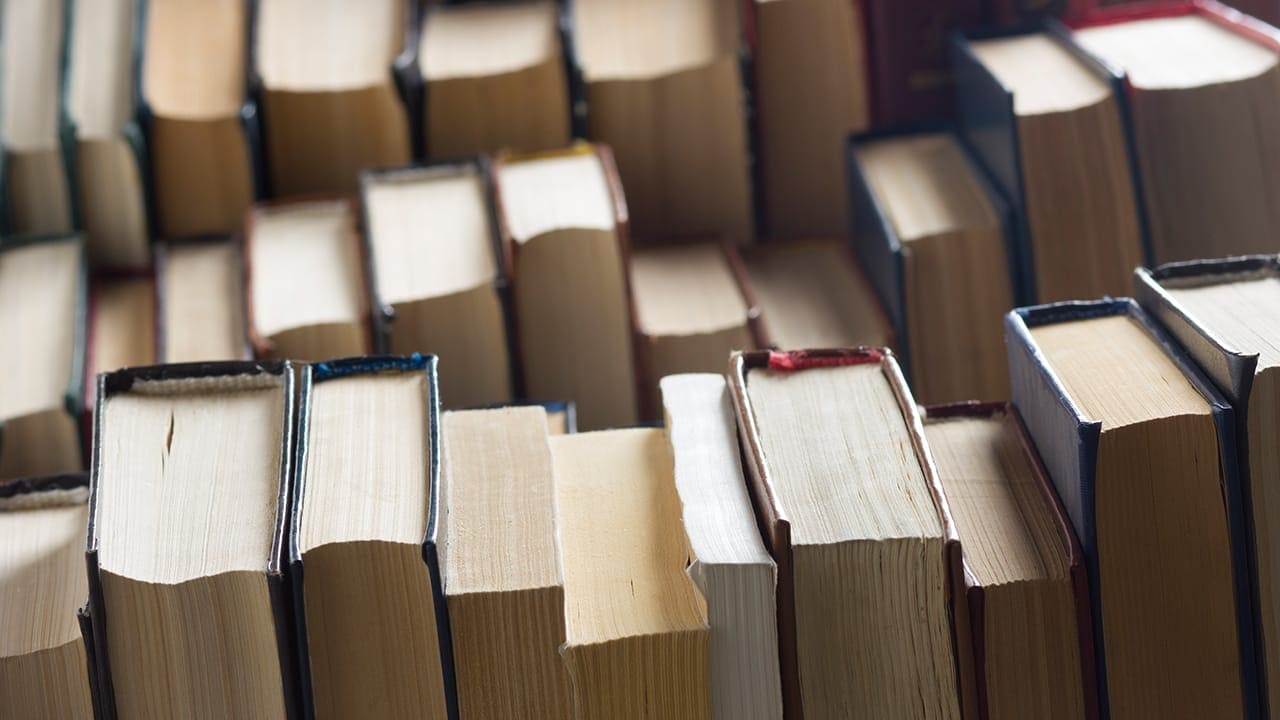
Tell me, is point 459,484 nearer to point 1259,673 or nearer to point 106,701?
point 106,701

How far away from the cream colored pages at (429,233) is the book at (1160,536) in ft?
1.62

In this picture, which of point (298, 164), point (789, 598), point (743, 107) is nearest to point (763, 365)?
point (789, 598)

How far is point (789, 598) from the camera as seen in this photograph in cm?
81

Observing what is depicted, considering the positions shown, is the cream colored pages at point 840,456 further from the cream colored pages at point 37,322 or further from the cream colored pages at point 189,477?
the cream colored pages at point 37,322

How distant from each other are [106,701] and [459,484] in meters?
0.25

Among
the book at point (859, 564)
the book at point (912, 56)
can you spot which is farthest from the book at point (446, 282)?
the book at point (912, 56)

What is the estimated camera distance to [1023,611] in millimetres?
855

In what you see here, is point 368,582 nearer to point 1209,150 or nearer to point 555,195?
point 555,195

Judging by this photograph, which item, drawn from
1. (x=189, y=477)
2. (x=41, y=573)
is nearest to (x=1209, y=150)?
(x=189, y=477)

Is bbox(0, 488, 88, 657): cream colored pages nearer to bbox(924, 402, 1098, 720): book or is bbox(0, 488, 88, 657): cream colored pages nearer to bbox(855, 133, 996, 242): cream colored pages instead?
bbox(924, 402, 1098, 720): book

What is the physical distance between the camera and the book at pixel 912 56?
1.40m

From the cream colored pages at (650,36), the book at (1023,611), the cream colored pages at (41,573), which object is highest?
the cream colored pages at (650,36)

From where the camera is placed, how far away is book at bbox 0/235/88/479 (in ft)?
3.62

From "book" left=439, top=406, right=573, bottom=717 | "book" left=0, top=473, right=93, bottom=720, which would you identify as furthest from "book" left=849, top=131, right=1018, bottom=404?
"book" left=0, top=473, right=93, bottom=720
